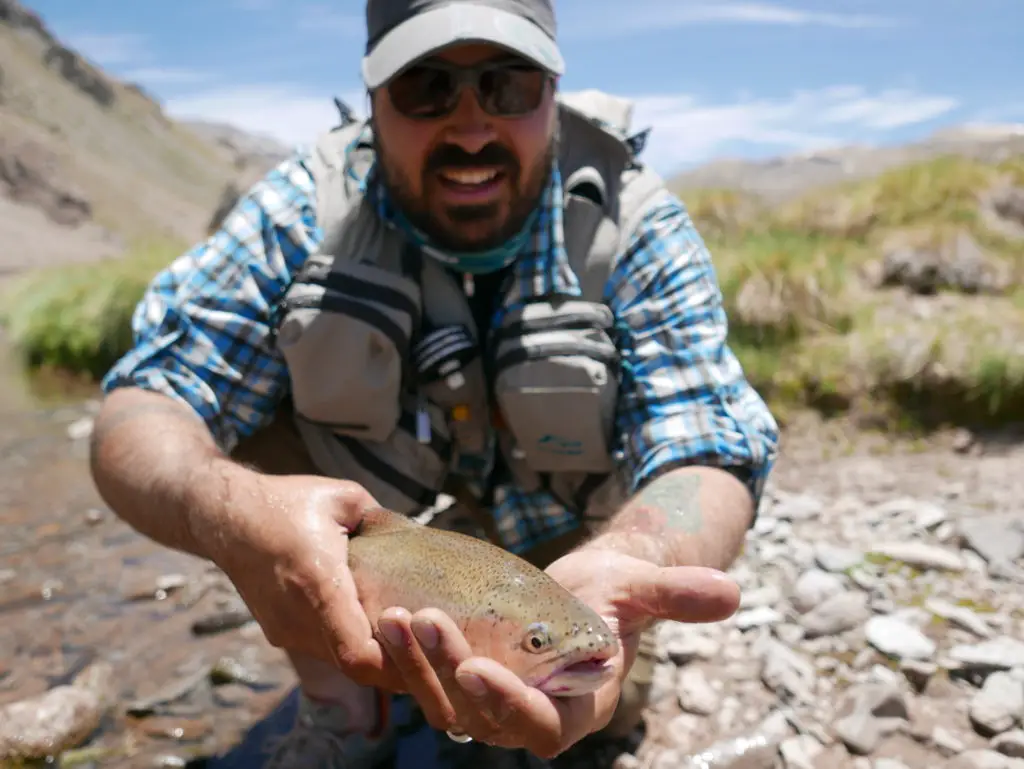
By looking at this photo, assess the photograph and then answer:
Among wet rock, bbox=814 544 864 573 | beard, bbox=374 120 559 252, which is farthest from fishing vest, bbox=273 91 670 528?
wet rock, bbox=814 544 864 573

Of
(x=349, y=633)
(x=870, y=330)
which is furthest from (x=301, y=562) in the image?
(x=870, y=330)

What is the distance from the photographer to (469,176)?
280 cm

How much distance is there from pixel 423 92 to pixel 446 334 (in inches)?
29.3

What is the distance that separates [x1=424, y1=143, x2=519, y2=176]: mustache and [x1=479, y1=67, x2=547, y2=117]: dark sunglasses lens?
11 centimetres

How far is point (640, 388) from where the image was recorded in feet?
9.30

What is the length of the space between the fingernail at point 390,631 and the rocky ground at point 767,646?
56.3 inches

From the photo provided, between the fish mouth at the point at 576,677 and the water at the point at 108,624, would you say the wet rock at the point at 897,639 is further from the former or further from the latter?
the water at the point at 108,624

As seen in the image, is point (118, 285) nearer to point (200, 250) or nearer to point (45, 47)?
point (200, 250)

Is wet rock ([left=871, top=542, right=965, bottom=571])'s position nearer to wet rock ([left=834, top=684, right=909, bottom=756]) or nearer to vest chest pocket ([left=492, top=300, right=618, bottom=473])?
wet rock ([left=834, top=684, right=909, bottom=756])

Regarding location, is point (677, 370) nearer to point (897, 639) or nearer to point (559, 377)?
point (559, 377)

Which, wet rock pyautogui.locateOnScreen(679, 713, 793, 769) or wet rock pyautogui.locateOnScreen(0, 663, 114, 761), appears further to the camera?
wet rock pyautogui.locateOnScreen(0, 663, 114, 761)

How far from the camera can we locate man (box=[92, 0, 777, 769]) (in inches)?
105

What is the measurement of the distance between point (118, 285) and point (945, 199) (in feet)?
31.3

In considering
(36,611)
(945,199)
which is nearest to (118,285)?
(36,611)
